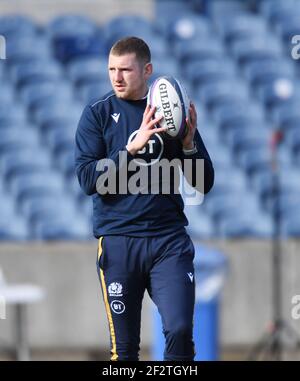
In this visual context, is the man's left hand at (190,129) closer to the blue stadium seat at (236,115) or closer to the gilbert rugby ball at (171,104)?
the gilbert rugby ball at (171,104)

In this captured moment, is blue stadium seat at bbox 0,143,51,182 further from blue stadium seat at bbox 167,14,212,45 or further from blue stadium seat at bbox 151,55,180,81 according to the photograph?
blue stadium seat at bbox 167,14,212,45

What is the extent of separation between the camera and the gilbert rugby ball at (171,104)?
5801 mm

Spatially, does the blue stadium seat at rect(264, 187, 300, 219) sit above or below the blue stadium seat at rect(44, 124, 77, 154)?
below

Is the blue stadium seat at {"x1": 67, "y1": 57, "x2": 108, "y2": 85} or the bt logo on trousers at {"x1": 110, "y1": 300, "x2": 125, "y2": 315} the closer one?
the bt logo on trousers at {"x1": 110, "y1": 300, "x2": 125, "y2": 315}

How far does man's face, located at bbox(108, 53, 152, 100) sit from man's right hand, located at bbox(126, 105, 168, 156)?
20 centimetres

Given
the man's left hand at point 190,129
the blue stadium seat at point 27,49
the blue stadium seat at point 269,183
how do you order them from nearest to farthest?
1. the man's left hand at point 190,129
2. the blue stadium seat at point 269,183
3. the blue stadium seat at point 27,49

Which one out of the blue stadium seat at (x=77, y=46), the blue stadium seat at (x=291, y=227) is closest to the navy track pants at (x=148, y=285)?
the blue stadium seat at (x=291, y=227)

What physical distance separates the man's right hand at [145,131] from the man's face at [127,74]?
0.20 metres

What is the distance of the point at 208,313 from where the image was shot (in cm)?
1078

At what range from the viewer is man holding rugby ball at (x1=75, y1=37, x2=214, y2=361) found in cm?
595

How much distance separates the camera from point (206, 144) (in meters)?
13.6

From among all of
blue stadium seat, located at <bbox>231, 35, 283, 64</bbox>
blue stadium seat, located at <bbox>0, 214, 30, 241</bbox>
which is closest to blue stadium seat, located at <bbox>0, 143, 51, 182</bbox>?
blue stadium seat, located at <bbox>0, 214, 30, 241</bbox>

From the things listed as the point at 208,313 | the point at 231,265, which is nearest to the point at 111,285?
the point at 208,313
